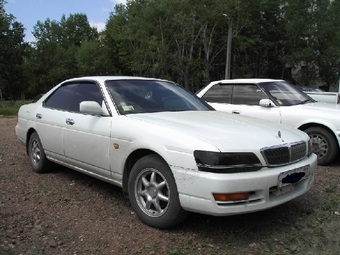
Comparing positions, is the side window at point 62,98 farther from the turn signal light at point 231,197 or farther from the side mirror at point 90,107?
the turn signal light at point 231,197

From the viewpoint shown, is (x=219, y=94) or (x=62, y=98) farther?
(x=219, y=94)

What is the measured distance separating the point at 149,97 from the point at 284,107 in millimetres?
3209

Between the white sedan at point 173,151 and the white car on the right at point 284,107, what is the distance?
2.32 m

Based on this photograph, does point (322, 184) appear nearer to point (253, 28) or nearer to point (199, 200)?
point (199, 200)

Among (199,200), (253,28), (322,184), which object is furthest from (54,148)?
(253,28)

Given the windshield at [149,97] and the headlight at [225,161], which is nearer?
the headlight at [225,161]

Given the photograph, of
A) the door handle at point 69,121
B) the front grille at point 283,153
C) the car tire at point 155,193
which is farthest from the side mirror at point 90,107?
the front grille at point 283,153

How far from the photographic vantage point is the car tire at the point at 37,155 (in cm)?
511

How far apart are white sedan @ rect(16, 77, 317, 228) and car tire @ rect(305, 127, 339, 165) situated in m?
2.36

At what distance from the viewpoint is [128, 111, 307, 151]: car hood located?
3014mm

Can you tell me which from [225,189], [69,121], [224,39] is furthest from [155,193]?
[224,39]

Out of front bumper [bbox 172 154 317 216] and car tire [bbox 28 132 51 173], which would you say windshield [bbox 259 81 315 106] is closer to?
front bumper [bbox 172 154 317 216]

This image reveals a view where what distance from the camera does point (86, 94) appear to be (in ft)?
14.7

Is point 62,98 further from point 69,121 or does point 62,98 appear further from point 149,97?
point 149,97
